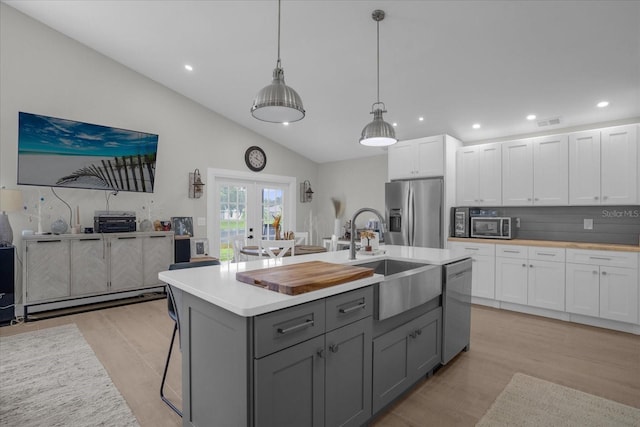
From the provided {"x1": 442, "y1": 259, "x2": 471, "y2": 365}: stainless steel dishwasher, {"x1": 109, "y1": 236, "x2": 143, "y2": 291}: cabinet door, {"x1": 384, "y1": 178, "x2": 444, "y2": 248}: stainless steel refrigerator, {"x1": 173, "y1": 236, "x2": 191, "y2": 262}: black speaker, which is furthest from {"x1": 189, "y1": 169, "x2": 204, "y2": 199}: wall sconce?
{"x1": 442, "y1": 259, "x2": 471, "y2": 365}: stainless steel dishwasher

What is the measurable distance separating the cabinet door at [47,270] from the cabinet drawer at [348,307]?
3.97 metres

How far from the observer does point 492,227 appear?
14.5ft

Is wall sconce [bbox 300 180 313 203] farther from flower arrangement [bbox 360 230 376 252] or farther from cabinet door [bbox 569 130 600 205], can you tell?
cabinet door [bbox 569 130 600 205]

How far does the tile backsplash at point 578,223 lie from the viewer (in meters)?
3.81

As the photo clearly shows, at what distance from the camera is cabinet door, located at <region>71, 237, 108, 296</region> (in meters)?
4.01

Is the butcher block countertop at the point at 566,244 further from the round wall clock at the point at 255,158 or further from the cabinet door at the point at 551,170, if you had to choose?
the round wall clock at the point at 255,158

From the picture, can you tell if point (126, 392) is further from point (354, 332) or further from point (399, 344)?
point (399, 344)

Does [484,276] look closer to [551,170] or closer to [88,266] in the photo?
[551,170]

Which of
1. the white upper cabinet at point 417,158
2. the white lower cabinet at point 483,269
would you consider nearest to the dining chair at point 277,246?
the white upper cabinet at point 417,158

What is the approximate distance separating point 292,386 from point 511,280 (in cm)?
377

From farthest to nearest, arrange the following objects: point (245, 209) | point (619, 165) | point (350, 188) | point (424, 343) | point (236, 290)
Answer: point (350, 188), point (245, 209), point (619, 165), point (424, 343), point (236, 290)

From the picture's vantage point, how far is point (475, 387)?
7.73 feet

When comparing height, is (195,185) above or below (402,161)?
below

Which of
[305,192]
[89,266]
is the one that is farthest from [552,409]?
[305,192]
